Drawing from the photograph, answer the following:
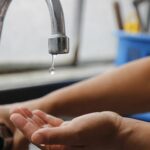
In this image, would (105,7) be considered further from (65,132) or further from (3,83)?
(65,132)

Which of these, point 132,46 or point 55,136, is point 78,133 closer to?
point 55,136

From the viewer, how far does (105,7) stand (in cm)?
149

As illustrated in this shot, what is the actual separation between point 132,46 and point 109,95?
415 mm

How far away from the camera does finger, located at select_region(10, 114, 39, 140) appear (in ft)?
1.90

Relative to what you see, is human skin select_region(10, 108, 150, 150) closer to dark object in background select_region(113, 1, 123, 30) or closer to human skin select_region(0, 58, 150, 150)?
human skin select_region(0, 58, 150, 150)

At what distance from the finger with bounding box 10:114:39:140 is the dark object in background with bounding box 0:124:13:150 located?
0.07m

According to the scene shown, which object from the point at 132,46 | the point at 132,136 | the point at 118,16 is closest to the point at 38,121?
the point at 132,136

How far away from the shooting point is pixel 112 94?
2.68ft

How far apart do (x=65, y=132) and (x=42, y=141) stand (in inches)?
1.5

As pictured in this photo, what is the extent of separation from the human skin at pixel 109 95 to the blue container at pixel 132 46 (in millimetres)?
316

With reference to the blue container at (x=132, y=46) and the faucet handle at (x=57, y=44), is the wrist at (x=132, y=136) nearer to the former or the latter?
the faucet handle at (x=57, y=44)

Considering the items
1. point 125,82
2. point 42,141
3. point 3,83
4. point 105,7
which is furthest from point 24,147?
point 105,7

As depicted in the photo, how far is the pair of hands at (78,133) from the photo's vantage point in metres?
0.52

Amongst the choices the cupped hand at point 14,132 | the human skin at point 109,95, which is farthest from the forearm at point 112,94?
the cupped hand at point 14,132
